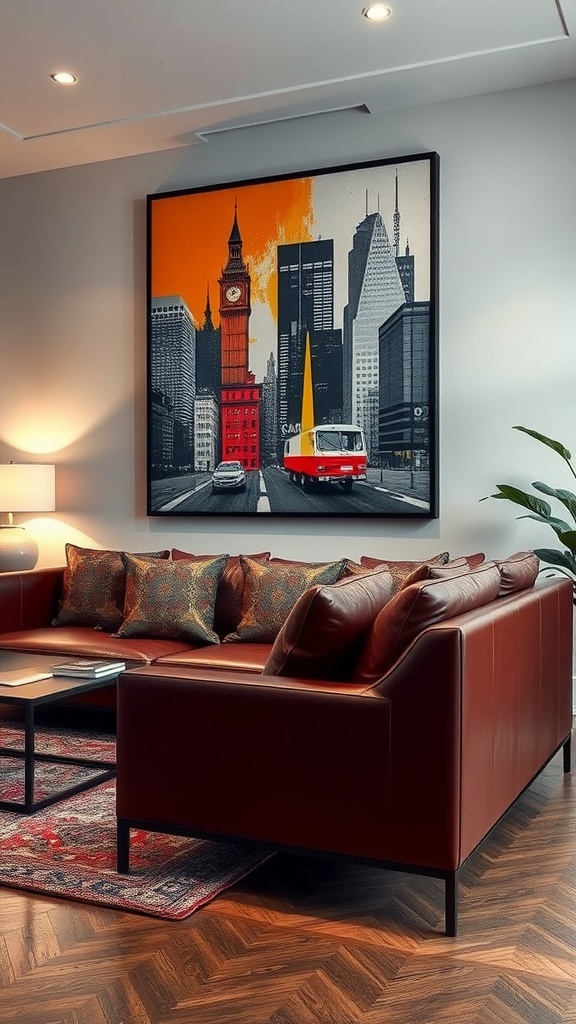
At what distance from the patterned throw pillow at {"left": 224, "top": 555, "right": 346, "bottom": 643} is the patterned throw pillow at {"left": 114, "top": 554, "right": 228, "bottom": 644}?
16 centimetres

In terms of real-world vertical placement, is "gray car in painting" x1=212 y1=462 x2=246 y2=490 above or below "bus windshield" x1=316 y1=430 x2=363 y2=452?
below

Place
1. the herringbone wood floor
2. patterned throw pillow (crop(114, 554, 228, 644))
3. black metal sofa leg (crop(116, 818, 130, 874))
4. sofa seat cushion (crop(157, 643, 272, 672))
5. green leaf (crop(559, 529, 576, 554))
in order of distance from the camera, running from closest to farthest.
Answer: the herringbone wood floor < black metal sofa leg (crop(116, 818, 130, 874)) < sofa seat cushion (crop(157, 643, 272, 672)) < green leaf (crop(559, 529, 576, 554)) < patterned throw pillow (crop(114, 554, 228, 644))

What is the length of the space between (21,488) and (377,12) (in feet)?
9.68

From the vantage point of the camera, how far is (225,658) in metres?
3.83

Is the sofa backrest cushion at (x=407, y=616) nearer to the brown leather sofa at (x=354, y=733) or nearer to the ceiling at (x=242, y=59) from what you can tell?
the brown leather sofa at (x=354, y=733)

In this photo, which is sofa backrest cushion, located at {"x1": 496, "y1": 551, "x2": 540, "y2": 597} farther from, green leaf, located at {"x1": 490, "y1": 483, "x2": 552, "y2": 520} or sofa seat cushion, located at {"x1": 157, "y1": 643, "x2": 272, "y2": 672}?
sofa seat cushion, located at {"x1": 157, "y1": 643, "x2": 272, "y2": 672}

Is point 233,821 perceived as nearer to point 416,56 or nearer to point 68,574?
point 68,574

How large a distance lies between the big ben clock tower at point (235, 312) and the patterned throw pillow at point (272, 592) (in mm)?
1250

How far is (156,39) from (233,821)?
129 inches

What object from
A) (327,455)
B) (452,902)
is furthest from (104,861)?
(327,455)

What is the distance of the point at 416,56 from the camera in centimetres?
416

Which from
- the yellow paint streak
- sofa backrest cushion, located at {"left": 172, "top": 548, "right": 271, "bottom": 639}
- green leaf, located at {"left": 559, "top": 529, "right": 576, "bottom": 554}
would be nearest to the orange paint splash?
the yellow paint streak

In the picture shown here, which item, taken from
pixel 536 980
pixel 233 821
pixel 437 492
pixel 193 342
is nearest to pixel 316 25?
pixel 193 342

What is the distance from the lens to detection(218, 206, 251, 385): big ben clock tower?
5.01 metres
